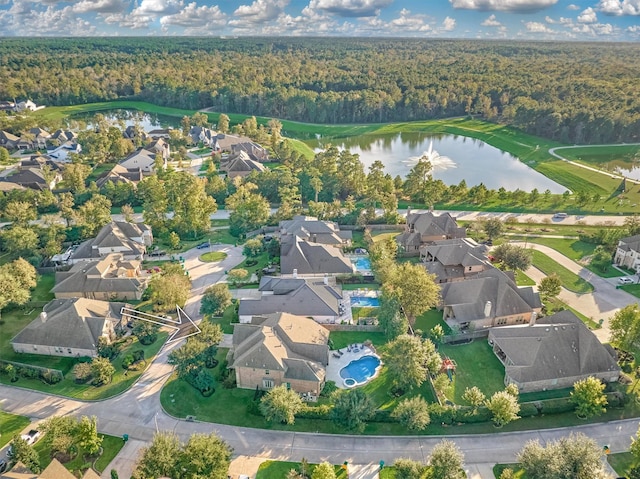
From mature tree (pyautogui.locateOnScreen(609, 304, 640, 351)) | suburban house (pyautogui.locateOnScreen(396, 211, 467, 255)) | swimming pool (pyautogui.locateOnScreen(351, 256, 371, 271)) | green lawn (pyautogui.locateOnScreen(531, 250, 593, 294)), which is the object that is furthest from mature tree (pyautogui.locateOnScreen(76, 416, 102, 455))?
green lawn (pyautogui.locateOnScreen(531, 250, 593, 294))

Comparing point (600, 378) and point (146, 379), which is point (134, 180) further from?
point (600, 378)

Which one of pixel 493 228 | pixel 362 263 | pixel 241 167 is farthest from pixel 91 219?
pixel 493 228

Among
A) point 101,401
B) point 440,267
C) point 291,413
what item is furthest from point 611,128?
point 101,401

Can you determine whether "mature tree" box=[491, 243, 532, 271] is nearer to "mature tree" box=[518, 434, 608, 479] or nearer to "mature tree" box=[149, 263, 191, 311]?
"mature tree" box=[518, 434, 608, 479]

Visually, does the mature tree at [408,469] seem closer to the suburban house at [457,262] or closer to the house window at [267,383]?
the house window at [267,383]

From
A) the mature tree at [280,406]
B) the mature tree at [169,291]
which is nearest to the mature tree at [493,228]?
the mature tree at [280,406]
